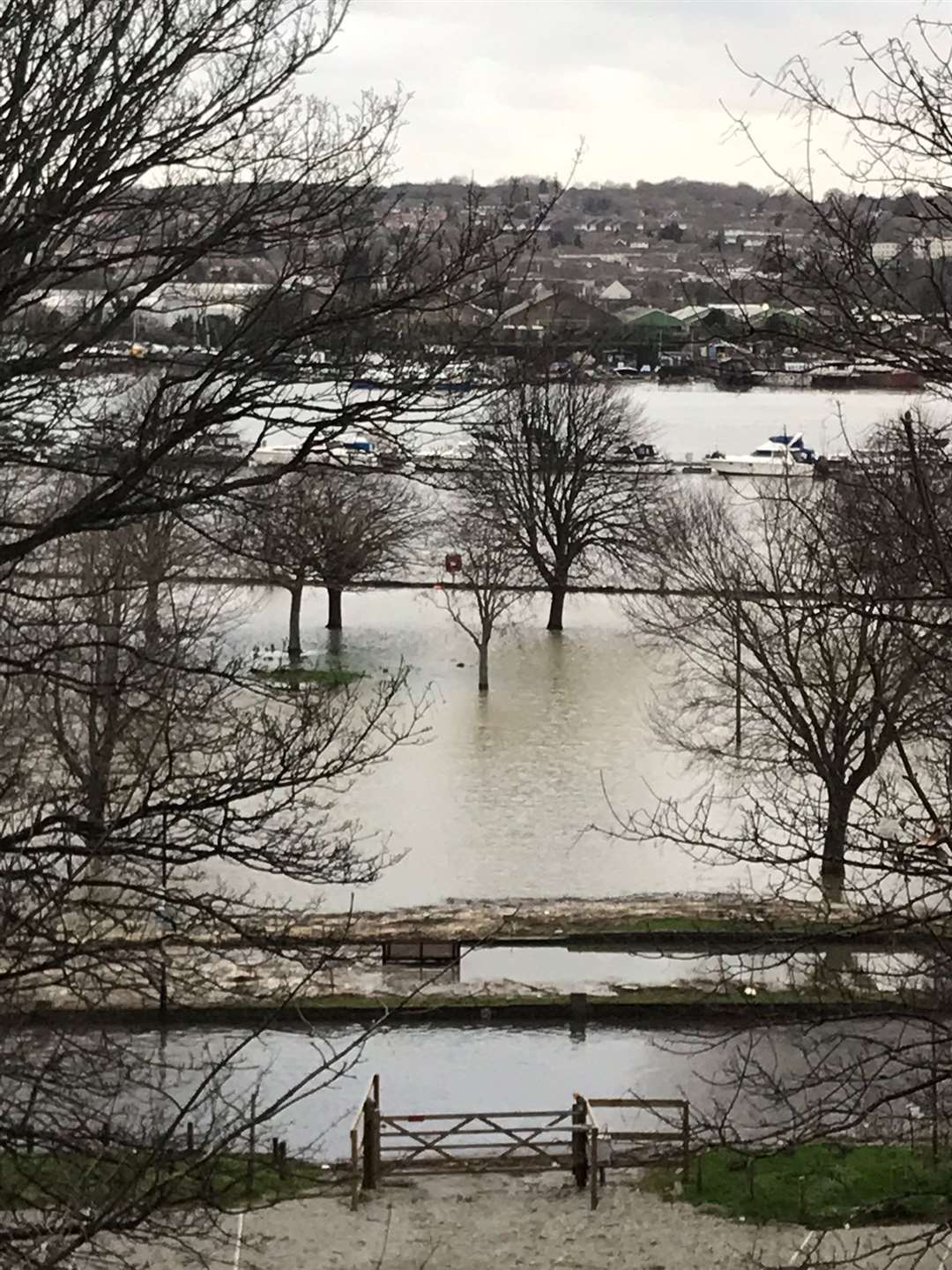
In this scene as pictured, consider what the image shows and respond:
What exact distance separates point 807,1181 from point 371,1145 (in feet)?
9.11

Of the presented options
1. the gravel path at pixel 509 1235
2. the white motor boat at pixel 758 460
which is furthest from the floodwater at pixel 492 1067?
the white motor boat at pixel 758 460

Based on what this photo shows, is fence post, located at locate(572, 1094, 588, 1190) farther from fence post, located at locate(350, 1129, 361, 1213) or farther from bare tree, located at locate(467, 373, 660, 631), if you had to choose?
bare tree, located at locate(467, 373, 660, 631)

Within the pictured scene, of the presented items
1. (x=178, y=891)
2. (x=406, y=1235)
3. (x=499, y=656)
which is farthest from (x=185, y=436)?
(x=499, y=656)

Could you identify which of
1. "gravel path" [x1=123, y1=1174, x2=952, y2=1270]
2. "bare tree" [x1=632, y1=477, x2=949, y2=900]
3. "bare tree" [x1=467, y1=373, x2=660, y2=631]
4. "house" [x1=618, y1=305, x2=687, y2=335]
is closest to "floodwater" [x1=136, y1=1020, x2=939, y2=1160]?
"gravel path" [x1=123, y1=1174, x2=952, y2=1270]

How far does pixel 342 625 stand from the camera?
2792cm

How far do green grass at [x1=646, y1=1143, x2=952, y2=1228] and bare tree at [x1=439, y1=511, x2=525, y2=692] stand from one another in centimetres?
1261

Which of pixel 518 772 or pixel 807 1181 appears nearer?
pixel 807 1181

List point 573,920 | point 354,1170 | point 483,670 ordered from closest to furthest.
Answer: point 354,1170 < point 573,920 < point 483,670

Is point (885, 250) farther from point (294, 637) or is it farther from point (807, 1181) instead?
point (294, 637)

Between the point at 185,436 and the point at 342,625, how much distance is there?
75.1ft

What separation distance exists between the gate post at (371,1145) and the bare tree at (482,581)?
42.4 feet

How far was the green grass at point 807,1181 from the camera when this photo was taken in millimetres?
9955

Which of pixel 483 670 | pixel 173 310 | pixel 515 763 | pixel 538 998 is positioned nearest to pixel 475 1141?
pixel 538 998

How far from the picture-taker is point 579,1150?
33.9ft
